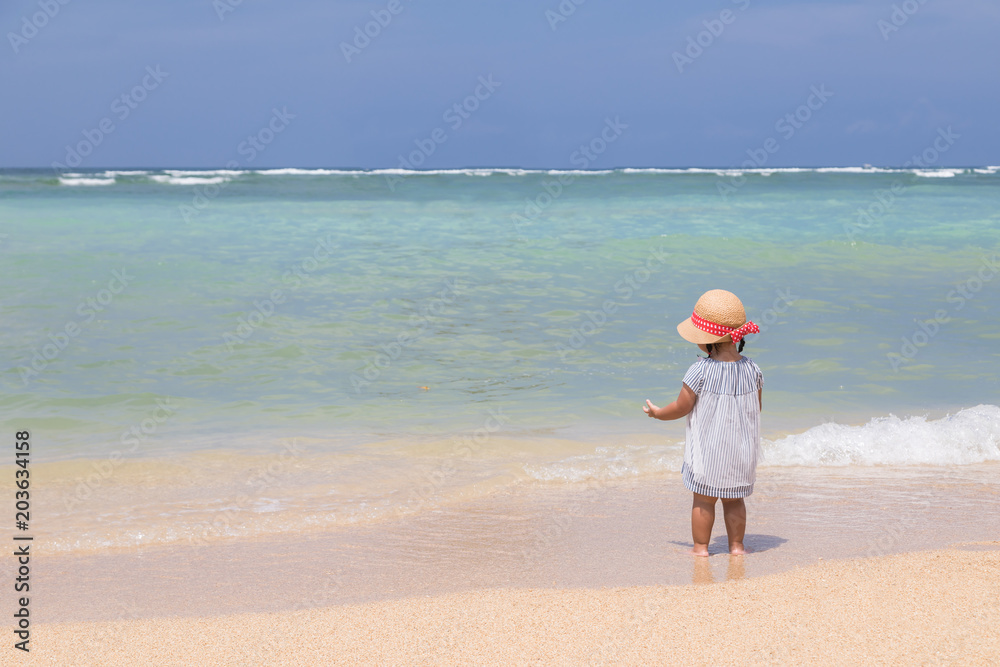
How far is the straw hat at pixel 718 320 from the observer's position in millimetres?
3703

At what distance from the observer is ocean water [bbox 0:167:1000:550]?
528 cm

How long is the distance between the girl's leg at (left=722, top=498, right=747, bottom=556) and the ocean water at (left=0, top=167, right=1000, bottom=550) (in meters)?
1.34

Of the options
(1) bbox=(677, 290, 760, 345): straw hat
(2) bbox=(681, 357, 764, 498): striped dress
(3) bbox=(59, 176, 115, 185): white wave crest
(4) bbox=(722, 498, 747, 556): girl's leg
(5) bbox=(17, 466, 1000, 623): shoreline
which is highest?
(3) bbox=(59, 176, 115, 185): white wave crest

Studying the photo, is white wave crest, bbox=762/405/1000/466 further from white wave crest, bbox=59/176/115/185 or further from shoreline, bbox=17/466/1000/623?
white wave crest, bbox=59/176/115/185

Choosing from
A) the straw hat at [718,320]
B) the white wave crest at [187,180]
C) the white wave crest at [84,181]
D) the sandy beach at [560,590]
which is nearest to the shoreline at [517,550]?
the sandy beach at [560,590]

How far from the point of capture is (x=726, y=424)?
379cm

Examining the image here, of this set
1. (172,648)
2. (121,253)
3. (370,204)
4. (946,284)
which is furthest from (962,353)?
(370,204)

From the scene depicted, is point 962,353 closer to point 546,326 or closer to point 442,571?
point 546,326

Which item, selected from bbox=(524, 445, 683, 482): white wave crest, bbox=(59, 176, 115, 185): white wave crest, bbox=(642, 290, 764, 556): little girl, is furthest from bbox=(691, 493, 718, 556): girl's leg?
bbox=(59, 176, 115, 185): white wave crest

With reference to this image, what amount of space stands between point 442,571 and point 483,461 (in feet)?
5.80

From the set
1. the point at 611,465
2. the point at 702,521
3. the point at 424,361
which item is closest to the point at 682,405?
the point at 702,521

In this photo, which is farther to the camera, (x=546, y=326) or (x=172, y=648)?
(x=546, y=326)

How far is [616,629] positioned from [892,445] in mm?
3417

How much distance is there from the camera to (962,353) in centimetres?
847
